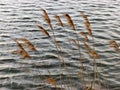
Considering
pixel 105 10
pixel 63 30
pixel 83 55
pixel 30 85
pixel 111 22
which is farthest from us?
pixel 105 10

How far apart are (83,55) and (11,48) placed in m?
2.52

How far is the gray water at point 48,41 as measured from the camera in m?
8.66

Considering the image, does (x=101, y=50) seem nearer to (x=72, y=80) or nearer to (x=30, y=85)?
(x=72, y=80)

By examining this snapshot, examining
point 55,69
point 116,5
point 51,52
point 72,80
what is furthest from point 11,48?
point 116,5

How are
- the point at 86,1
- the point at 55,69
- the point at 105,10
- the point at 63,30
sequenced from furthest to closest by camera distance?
1. the point at 86,1
2. the point at 105,10
3. the point at 63,30
4. the point at 55,69

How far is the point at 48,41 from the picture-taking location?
11.5 m

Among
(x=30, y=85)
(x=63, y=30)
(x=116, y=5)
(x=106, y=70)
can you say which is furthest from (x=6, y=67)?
(x=116, y=5)

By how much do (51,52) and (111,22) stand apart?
15.1 feet

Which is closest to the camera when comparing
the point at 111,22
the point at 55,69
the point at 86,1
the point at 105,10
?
the point at 55,69

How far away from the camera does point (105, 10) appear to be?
16.1m

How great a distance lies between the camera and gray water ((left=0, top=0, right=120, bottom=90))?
8.66 m

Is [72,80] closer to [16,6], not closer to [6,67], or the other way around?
[6,67]

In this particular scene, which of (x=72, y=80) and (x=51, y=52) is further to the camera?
(x=51, y=52)

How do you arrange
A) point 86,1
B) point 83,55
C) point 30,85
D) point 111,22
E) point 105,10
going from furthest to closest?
point 86,1, point 105,10, point 111,22, point 83,55, point 30,85
